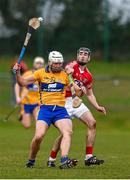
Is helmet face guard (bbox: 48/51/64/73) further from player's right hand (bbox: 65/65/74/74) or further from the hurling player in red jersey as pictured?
the hurling player in red jersey

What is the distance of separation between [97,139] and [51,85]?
9.74 meters

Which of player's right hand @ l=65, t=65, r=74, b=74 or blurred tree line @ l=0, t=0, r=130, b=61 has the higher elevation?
blurred tree line @ l=0, t=0, r=130, b=61

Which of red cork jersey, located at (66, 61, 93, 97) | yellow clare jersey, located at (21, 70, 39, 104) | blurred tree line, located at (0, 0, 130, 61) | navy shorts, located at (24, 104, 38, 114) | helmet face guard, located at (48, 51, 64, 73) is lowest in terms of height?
navy shorts, located at (24, 104, 38, 114)

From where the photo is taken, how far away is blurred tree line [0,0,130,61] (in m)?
35.8

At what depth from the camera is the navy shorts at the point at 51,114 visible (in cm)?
1376

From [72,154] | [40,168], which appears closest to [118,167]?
[40,168]

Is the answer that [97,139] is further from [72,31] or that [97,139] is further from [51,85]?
[72,31]

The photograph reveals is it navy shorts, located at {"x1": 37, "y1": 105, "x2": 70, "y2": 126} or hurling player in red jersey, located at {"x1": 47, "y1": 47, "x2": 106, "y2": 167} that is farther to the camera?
hurling player in red jersey, located at {"x1": 47, "y1": 47, "x2": 106, "y2": 167}

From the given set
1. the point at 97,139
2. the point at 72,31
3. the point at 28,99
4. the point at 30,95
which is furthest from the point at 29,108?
the point at 72,31

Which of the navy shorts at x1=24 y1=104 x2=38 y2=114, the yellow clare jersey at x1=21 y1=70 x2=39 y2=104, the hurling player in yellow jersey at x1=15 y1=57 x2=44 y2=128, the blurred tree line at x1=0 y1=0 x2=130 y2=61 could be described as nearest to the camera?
the hurling player in yellow jersey at x1=15 y1=57 x2=44 y2=128

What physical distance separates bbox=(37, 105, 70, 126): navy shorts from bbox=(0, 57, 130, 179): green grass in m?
0.86

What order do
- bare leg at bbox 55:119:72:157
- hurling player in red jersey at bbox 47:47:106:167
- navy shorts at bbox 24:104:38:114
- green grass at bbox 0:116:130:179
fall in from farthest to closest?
navy shorts at bbox 24:104:38:114 → hurling player in red jersey at bbox 47:47:106:167 → bare leg at bbox 55:119:72:157 → green grass at bbox 0:116:130:179

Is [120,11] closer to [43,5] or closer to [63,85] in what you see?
[43,5]

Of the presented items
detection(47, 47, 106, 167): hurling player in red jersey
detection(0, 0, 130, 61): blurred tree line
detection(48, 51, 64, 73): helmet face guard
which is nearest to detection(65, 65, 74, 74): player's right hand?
detection(47, 47, 106, 167): hurling player in red jersey
